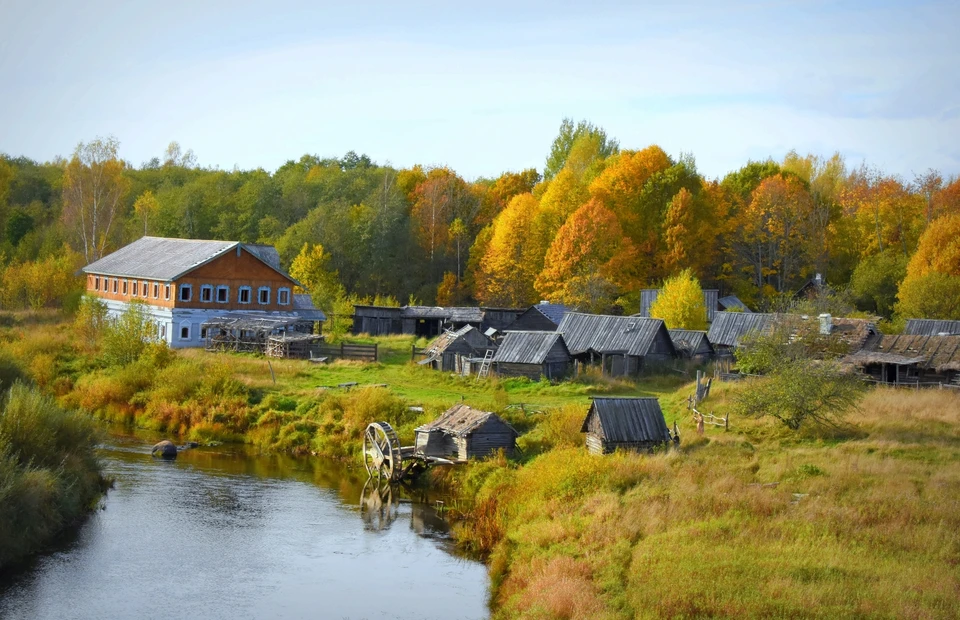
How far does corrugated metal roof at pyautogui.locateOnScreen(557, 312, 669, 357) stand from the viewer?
168 feet

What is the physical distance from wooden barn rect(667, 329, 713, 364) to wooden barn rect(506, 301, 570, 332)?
1057 centimetres

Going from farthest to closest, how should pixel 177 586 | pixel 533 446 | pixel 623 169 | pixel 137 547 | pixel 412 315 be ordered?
pixel 623 169 → pixel 412 315 → pixel 533 446 → pixel 137 547 → pixel 177 586

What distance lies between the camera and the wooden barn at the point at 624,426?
3253 cm

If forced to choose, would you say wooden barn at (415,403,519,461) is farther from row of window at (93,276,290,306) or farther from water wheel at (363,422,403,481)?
row of window at (93,276,290,306)

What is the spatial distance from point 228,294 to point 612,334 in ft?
83.2

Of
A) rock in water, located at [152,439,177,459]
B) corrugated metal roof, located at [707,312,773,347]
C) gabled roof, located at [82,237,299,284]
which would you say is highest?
gabled roof, located at [82,237,299,284]

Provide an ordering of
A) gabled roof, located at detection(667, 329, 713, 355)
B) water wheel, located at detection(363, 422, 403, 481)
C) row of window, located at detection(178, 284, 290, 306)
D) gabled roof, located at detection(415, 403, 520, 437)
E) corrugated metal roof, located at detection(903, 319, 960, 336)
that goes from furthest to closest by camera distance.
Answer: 1. row of window, located at detection(178, 284, 290, 306)
2. gabled roof, located at detection(667, 329, 713, 355)
3. corrugated metal roof, located at detection(903, 319, 960, 336)
4. water wheel, located at detection(363, 422, 403, 481)
5. gabled roof, located at detection(415, 403, 520, 437)

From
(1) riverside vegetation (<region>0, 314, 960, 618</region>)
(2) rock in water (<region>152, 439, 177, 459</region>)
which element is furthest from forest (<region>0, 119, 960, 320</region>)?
(2) rock in water (<region>152, 439, 177, 459</region>)

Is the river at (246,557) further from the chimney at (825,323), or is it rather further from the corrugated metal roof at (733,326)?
the corrugated metal roof at (733,326)

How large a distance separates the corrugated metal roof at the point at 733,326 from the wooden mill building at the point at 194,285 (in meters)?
25.9

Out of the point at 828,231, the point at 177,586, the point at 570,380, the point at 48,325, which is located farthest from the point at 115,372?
the point at 828,231

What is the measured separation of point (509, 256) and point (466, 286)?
27.2ft

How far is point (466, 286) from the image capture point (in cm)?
8419

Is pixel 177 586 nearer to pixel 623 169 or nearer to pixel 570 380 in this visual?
pixel 570 380
